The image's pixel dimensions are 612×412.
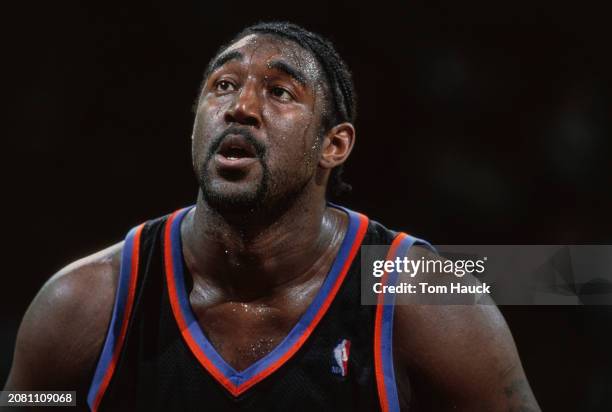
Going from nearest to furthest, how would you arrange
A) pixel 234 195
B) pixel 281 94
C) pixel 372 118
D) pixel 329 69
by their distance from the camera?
pixel 234 195
pixel 281 94
pixel 329 69
pixel 372 118

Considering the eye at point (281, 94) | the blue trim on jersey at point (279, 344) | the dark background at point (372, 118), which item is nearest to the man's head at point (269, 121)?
the eye at point (281, 94)

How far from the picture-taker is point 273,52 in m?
1.87

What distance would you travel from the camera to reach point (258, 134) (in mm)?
1770

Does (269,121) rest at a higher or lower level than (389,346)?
higher

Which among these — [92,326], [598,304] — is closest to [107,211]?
[92,326]

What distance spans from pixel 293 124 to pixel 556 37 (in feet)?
5.99

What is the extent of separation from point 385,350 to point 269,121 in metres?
0.61

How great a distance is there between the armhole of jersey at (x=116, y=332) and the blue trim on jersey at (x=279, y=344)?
0.12 meters

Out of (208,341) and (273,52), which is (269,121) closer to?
(273,52)

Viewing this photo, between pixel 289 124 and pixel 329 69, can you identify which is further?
pixel 329 69

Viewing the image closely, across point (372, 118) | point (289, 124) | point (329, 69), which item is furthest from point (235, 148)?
point (372, 118)

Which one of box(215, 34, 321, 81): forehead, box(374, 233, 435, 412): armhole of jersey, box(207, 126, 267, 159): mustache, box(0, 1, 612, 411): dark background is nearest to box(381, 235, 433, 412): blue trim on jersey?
box(374, 233, 435, 412): armhole of jersey

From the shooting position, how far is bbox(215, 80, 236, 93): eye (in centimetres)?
186

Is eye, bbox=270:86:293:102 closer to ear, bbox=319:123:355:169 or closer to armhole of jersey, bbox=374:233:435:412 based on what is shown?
ear, bbox=319:123:355:169
